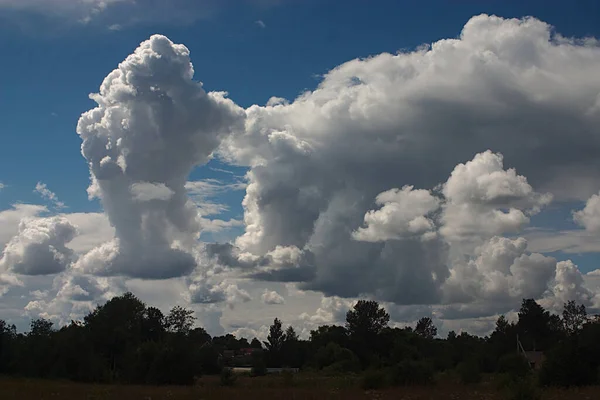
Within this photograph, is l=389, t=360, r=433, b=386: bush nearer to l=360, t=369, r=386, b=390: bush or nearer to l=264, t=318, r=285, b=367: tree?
l=360, t=369, r=386, b=390: bush

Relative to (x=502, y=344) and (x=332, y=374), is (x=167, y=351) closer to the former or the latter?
(x=332, y=374)

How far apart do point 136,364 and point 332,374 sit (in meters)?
30.9

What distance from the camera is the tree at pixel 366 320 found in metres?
141

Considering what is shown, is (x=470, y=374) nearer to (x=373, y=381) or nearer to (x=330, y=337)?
(x=373, y=381)

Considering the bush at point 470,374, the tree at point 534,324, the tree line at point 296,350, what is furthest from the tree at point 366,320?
the bush at point 470,374

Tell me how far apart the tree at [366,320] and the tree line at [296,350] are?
0.70 ft

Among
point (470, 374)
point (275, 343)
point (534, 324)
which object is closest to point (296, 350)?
point (275, 343)

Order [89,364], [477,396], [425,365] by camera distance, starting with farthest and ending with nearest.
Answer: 1. [89,364]
2. [425,365]
3. [477,396]

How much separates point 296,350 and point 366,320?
16100 millimetres

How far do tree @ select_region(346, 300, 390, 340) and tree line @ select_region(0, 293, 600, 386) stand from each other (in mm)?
212

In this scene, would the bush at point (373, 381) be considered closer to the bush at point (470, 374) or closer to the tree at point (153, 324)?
the bush at point (470, 374)

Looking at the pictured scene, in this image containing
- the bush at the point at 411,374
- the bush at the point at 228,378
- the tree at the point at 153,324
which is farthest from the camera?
the tree at the point at 153,324

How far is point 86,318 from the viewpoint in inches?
4252

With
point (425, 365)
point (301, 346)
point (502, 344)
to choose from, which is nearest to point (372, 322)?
point (301, 346)
